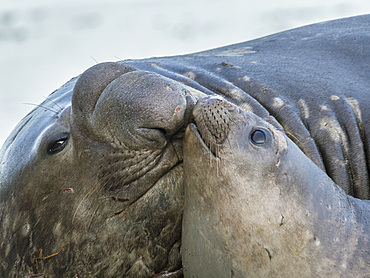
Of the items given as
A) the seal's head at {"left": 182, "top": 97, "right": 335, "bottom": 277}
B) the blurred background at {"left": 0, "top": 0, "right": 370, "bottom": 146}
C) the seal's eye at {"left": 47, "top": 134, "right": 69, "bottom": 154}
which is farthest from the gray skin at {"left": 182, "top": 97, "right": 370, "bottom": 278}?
the blurred background at {"left": 0, "top": 0, "right": 370, "bottom": 146}

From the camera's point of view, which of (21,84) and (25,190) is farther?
(21,84)

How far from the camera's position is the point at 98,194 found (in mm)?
2695

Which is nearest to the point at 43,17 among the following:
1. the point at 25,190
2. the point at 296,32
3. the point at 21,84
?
the point at 21,84

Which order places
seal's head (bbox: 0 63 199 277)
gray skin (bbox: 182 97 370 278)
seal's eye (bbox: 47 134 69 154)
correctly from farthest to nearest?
seal's eye (bbox: 47 134 69 154)
seal's head (bbox: 0 63 199 277)
gray skin (bbox: 182 97 370 278)

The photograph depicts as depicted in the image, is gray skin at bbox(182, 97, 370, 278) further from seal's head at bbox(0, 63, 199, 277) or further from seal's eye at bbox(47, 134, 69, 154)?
seal's eye at bbox(47, 134, 69, 154)

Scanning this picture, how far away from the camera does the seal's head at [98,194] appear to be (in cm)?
266

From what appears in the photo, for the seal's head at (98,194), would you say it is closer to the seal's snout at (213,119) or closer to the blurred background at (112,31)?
the seal's snout at (213,119)

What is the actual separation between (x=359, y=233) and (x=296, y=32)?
2.05 m

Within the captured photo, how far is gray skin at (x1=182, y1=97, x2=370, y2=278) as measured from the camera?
251 cm

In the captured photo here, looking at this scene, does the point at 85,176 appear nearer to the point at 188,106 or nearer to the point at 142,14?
the point at 188,106

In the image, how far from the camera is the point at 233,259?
8.30 feet

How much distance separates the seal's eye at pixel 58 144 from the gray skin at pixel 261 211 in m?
0.56

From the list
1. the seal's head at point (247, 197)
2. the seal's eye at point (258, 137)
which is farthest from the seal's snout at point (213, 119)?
the seal's eye at point (258, 137)

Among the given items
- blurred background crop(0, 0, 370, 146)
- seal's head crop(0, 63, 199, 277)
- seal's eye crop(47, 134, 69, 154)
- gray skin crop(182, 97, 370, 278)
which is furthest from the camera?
blurred background crop(0, 0, 370, 146)
